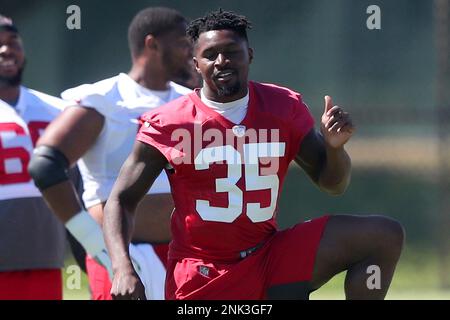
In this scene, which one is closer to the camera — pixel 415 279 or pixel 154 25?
pixel 154 25

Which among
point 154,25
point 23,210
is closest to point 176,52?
point 154,25

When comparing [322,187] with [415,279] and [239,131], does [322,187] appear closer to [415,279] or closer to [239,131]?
[239,131]

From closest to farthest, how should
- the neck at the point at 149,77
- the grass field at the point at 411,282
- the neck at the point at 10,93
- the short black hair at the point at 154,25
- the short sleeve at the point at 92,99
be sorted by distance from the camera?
the short sleeve at the point at 92,99
the neck at the point at 10,93
the neck at the point at 149,77
the short black hair at the point at 154,25
the grass field at the point at 411,282

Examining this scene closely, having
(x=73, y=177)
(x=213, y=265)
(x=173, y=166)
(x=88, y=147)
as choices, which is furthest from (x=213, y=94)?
(x=73, y=177)

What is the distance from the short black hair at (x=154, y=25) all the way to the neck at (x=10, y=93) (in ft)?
2.11

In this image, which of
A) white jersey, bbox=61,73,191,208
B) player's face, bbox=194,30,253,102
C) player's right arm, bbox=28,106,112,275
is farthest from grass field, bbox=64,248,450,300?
player's face, bbox=194,30,253,102

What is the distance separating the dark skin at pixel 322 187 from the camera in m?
4.16

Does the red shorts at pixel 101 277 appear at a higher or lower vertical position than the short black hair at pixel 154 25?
lower

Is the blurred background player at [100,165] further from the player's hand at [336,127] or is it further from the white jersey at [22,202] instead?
the player's hand at [336,127]

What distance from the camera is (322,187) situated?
4449 millimetres

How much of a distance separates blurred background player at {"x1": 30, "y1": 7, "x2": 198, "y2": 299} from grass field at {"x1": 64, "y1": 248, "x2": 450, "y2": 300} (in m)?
2.94

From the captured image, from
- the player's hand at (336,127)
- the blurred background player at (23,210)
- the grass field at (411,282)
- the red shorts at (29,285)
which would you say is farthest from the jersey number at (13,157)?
the grass field at (411,282)

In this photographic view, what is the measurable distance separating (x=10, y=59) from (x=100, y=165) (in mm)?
662
